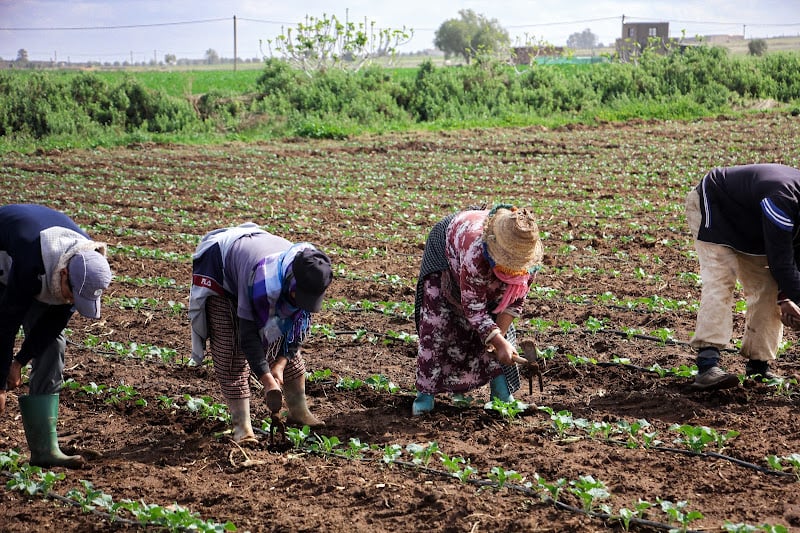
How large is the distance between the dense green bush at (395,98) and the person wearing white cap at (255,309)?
18.7 metres

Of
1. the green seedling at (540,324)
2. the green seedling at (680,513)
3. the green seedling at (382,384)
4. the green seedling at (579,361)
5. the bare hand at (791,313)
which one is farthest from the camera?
the green seedling at (540,324)

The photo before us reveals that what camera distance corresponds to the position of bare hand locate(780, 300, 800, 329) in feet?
16.3

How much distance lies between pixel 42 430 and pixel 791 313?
406cm

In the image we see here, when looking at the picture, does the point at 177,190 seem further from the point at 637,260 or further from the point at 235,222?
the point at 637,260

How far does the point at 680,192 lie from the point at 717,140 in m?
6.33

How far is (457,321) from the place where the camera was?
16.9 ft

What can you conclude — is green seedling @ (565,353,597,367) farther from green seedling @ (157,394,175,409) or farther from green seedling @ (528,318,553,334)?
green seedling @ (157,394,175,409)

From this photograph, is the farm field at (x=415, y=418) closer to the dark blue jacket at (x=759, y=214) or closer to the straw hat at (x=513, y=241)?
the dark blue jacket at (x=759, y=214)

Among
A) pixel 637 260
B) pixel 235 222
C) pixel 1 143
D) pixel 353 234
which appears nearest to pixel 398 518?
pixel 637 260

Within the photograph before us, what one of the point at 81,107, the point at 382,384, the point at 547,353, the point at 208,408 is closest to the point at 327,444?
the point at 208,408

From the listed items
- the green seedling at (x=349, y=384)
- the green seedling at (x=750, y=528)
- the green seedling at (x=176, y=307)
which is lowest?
the green seedling at (x=349, y=384)

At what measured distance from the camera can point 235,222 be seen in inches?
481

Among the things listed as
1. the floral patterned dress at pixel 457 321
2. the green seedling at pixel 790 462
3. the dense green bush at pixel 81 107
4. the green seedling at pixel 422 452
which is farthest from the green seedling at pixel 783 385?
the dense green bush at pixel 81 107

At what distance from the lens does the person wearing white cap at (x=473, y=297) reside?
14.2 feet
